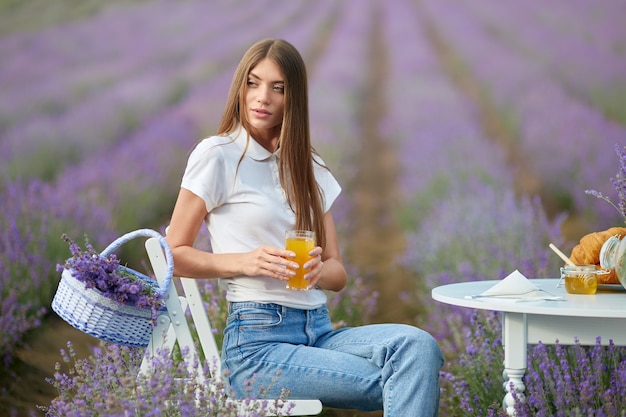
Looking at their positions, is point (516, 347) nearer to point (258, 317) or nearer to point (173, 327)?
point (258, 317)

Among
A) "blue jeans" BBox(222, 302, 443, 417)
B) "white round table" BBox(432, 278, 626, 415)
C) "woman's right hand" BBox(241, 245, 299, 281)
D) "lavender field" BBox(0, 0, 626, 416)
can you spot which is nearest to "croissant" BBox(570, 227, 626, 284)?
"white round table" BBox(432, 278, 626, 415)

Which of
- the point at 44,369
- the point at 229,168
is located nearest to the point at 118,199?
the point at 44,369

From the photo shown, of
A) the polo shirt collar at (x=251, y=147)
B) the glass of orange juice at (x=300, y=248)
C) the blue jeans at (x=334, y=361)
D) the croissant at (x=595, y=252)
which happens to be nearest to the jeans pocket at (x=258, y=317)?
the blue jeans at (x=334, y=361)

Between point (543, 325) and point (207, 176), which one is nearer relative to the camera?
point (543, 325)

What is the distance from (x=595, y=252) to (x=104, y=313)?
120 centimetres

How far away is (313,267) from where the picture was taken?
82.7 inches

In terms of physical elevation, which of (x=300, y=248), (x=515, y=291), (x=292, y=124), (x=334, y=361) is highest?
(x=292, y=124)

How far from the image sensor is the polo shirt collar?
7.47 ft

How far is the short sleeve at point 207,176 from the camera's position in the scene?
2.16 meters

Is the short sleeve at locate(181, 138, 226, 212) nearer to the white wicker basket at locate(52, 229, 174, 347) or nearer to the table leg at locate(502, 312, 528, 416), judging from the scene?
the white wicker basket at locate(52, 229, 174, 347)

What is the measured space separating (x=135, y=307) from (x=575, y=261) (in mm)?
1099

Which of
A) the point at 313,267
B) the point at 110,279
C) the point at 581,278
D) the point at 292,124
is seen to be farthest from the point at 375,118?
the point at 110,279

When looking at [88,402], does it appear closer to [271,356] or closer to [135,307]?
[135,307]

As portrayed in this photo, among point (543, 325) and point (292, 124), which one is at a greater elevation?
point (292, 124)
